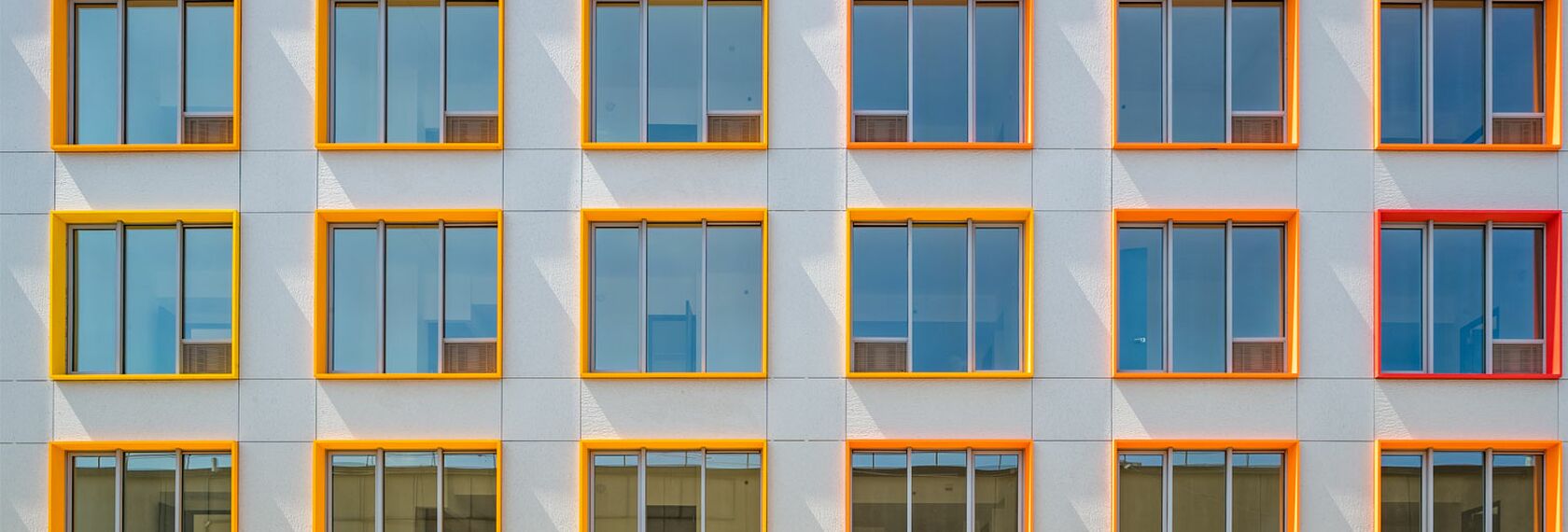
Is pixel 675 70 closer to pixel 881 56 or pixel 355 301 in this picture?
pixel 881 56

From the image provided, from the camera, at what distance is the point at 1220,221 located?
12.1 metres

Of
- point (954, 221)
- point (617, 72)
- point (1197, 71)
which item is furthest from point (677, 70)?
point (1197, 71)

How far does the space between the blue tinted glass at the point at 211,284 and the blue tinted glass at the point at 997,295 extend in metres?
9.11

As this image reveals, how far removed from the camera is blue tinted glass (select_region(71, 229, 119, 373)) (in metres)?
12.2

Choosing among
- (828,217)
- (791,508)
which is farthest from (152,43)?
(791,508)

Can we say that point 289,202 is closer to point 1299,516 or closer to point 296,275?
point 296,275

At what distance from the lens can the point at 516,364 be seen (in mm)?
11938

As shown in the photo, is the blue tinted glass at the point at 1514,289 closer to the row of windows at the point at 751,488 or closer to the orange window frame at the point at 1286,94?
the row of windows at the point at 751,488

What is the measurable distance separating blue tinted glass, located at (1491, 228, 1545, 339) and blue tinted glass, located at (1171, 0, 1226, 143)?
11.9ft

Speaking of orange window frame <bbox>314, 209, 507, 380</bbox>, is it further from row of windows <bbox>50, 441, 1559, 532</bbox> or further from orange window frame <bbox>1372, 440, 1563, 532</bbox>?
orange window frame <bbox>1372, 440, 1563, 532</bbox>

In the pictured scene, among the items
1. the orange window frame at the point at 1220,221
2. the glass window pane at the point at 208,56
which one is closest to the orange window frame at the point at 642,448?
the orange window frame at the point at 1220,221

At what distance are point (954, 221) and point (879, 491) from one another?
337 centimetres

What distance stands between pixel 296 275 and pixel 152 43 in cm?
353

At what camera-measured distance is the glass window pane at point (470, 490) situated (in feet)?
39.5
